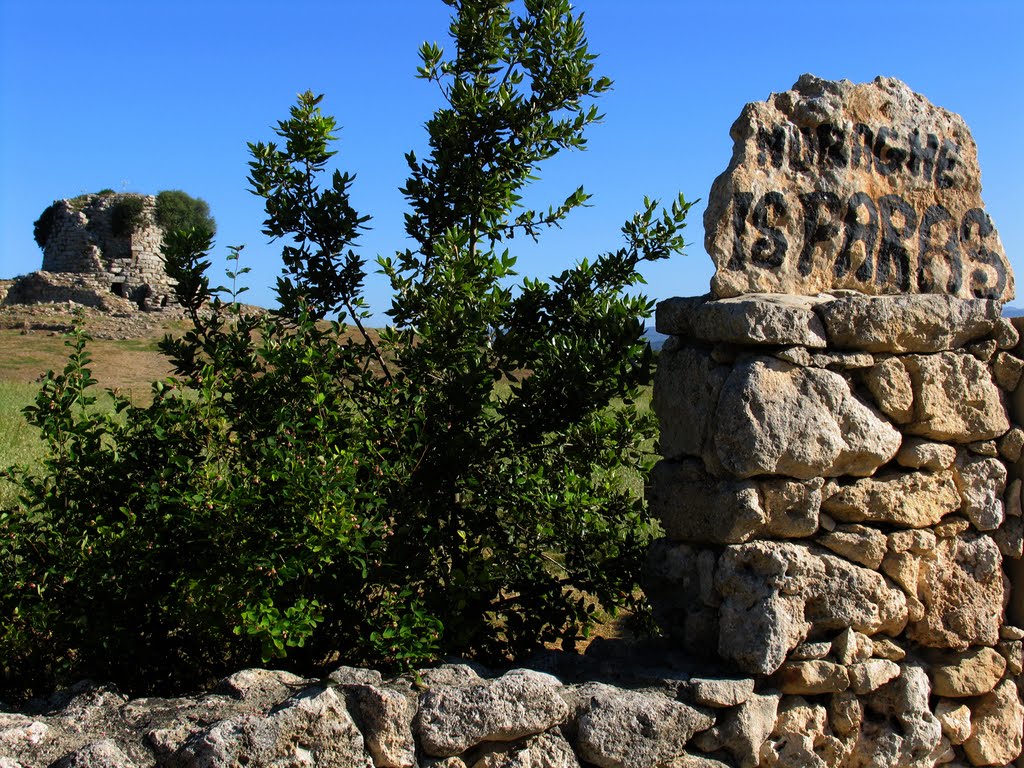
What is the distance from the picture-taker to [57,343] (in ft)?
70.0

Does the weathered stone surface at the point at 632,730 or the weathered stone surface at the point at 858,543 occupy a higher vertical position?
the weathered stone surface at the point at 858,543

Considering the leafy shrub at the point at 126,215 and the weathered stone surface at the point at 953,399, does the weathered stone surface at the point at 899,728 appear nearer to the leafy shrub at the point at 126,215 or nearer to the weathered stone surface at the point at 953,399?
the weathered stone surface at the point at 953,399

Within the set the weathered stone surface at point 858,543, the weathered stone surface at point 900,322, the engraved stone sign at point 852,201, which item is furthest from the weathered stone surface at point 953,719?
the engraved stone sign at point 852,201

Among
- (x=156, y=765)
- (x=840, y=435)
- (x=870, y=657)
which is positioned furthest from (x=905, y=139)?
(x=156, y=765)

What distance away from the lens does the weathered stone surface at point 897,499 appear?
3.51 m

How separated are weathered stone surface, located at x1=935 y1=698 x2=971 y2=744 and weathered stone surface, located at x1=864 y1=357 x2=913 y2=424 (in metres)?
1.11

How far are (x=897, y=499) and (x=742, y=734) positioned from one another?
1008 mm

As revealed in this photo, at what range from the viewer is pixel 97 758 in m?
2.75

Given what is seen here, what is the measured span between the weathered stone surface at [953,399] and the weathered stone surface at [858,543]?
0.43m

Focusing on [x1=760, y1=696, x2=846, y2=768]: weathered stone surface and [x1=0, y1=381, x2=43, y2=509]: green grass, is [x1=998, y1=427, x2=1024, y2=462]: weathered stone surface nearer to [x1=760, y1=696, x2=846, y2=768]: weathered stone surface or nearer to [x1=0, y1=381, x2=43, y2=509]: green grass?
[x1=760, y1=696, x2=846, y2=768]: weathered stone surface

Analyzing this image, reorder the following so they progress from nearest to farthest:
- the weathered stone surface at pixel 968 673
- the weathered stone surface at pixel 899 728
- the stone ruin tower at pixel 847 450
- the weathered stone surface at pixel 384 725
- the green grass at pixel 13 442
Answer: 1. the weathered stone surface at pixel 384 725
2. the stone ruin tower at pixel 847 450
3. the weathered stone surface at pixel 899 728
4. the weathered stone surface at pixel 968 673
5. the green grass at pixel 13 442

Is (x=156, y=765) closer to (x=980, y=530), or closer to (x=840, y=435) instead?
(x=840, y=435)

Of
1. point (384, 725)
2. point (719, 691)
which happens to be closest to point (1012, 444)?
point (719, 691)

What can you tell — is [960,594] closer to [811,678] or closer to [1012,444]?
[1012,444]
